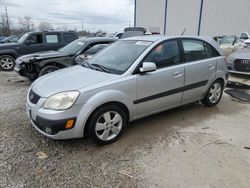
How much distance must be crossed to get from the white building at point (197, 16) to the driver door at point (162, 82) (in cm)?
1835

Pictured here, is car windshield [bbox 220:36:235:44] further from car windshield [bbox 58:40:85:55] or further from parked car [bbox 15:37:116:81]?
car windshield [bbox 58:40:85:55]

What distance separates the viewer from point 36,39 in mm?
9250

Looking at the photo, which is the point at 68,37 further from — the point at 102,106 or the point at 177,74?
the point at 102,106

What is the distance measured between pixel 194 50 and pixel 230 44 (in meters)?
8.30

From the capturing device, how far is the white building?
62.3ft

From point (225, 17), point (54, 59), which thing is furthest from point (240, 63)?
point (225, 17)

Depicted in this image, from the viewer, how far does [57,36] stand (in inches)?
375

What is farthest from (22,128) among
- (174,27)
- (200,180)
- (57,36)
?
(174,27)

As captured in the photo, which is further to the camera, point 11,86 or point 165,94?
point 11,86

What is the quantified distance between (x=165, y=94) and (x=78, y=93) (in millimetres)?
1519

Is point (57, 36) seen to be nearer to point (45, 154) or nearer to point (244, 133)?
point (45, 154)

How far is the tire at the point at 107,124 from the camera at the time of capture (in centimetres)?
290

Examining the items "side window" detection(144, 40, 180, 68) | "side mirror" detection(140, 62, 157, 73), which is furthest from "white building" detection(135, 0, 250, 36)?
"side mirror" detection(140, 62, 157, 73)

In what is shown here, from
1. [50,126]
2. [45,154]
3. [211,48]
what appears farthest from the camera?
[211,48]
